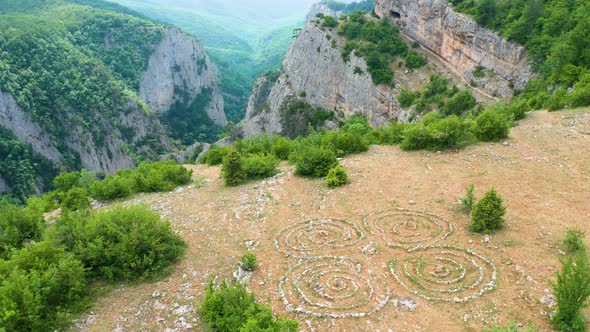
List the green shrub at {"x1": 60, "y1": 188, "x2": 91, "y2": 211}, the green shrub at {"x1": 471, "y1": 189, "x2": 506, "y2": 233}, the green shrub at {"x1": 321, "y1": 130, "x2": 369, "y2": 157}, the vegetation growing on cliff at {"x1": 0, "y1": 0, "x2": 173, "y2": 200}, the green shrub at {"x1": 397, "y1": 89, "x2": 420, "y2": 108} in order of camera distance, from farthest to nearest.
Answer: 1. the vegetation growing on cliff at {"x1": 0, "y1": 0, "x2": 173, "y2": 200}
2. the green shrub at {"x1": 397, "y1": 89, "x2": 420, "y2": 108}
3. the green shrub at {"x1": 321, "y1": 130, "x2": 369, "y2": 157}
4. the green shrub at {"x1": 60, "y1": 188, "x2": 91, "y2": 211}
5. the green shrub at {"x1": 471, "y1": 189, "x2": 506, "y2": 233}

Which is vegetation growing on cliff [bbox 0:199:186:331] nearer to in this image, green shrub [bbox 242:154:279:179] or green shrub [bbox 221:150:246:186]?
green shrub [bbox 221:150:246:186]

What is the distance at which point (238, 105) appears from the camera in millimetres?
144375

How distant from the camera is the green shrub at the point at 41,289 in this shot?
341 inches

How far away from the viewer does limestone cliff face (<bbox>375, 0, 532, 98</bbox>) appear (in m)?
39.7

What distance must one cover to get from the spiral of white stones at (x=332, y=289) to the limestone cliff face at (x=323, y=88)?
4065 centimetres

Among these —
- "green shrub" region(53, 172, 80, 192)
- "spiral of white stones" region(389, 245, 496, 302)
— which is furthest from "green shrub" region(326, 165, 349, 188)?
"green shrub" region(53, 172, 80, 192)

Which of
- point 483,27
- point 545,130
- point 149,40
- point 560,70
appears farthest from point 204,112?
point 545,130

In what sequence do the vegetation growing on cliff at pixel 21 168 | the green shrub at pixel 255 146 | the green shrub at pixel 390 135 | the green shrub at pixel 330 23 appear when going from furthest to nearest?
1. the green shrub at pixel 330 23
2. the vegetation growing on cliff at pixel 21 168
3. the green shrub at pixel 255 146
4. the green shrub at pixel 390 135

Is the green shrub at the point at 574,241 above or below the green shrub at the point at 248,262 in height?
above

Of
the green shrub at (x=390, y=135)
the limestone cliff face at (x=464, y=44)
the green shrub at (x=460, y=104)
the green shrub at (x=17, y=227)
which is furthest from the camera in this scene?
the green shrub at (x=460, y=104)

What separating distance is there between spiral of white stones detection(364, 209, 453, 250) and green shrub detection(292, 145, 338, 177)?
4222mm

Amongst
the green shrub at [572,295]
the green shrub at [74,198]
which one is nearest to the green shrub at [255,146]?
the green shrub at [74,198]

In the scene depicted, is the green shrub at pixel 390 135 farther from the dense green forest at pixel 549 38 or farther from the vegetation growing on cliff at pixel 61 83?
the vegetation growing on cliff at pixel 61 83

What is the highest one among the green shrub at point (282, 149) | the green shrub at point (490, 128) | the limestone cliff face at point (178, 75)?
the green shrub at point (490, 128)
